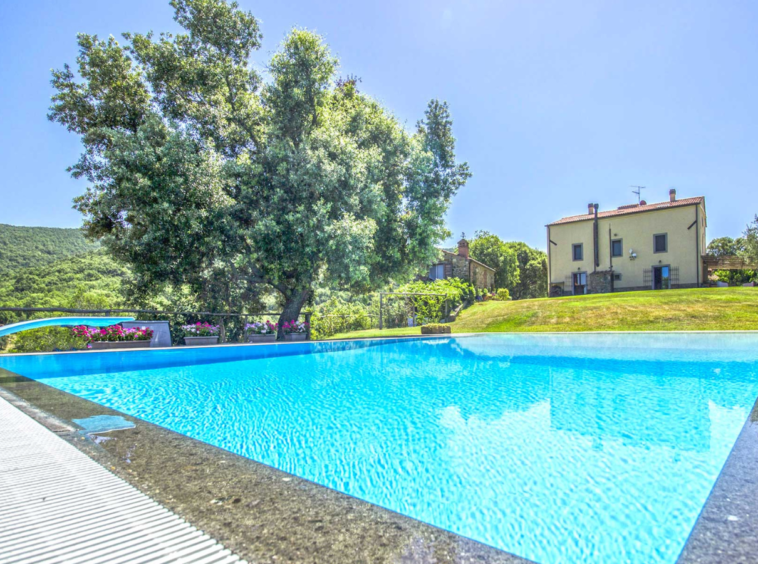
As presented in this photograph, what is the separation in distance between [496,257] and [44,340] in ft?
124

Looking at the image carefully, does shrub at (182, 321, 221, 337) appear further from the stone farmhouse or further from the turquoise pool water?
the stone farmhouse

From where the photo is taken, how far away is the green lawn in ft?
47.5

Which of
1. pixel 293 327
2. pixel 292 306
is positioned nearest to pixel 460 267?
pixel 292 306

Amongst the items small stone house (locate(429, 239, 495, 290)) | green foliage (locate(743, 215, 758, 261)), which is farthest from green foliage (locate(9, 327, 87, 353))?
green foliage (locate(743, 215, 758, 261))

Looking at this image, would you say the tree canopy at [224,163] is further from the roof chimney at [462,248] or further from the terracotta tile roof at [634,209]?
the terracotta tile roof at [634,209]

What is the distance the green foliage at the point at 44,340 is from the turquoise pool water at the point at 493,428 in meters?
1.16

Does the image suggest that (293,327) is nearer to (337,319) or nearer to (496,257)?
(337,319)

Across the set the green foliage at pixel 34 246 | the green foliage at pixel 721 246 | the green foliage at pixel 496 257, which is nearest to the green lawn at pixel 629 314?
the green foliage at pixel 496 257

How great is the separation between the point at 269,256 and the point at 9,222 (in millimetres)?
45784

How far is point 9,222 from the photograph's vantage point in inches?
1626

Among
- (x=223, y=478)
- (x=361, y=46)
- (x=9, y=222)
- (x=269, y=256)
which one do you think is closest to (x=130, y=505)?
(x=223, y=478)

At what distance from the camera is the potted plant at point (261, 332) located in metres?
14.1

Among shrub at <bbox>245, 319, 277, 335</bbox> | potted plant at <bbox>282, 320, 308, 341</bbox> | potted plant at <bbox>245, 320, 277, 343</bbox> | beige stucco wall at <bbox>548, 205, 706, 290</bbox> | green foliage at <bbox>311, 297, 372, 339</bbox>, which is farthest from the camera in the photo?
beige stucco wall at <bbox>548, 205, 706, 290</bbox>

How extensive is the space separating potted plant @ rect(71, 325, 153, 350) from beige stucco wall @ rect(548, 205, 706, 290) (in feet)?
88.3
